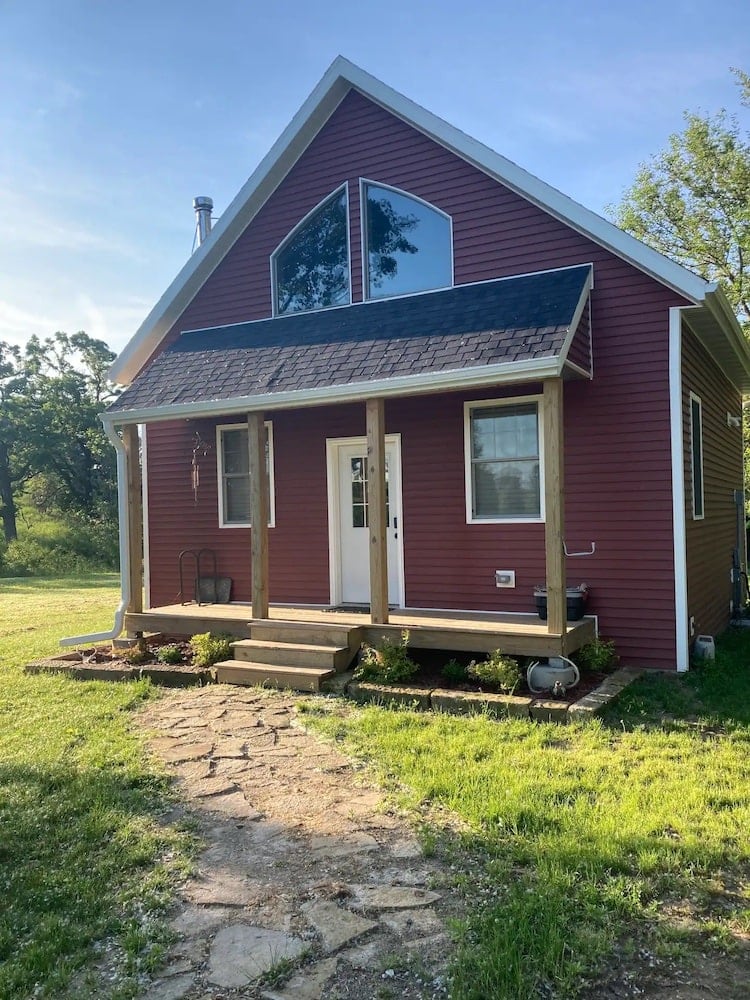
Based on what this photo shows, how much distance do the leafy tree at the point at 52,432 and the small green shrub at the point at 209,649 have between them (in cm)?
2552

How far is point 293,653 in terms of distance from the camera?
710cm

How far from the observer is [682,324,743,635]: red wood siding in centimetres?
797

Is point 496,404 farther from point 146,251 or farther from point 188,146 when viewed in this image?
point 146,251

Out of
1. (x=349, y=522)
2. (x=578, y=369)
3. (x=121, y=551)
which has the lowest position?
(x=121, y=551)

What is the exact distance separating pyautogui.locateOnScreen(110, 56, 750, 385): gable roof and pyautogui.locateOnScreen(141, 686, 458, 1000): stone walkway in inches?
213

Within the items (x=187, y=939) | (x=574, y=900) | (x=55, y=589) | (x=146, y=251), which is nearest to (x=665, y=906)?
(x=574, y=900)

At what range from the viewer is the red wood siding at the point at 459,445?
7.27 m

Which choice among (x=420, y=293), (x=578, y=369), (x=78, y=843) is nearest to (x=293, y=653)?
(x=78, y=843)

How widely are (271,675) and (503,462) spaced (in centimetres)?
330

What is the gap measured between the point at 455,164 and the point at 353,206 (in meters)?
1.35

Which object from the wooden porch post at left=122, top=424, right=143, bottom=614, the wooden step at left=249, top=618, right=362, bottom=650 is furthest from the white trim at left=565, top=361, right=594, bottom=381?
the wooden porch post at left=122, top=424, right=143, bottom=614

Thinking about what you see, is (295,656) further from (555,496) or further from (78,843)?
(78,843)

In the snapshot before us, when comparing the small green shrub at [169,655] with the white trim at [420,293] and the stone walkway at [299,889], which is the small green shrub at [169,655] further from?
the white trim at [420,293]

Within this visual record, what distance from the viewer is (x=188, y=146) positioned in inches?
439
